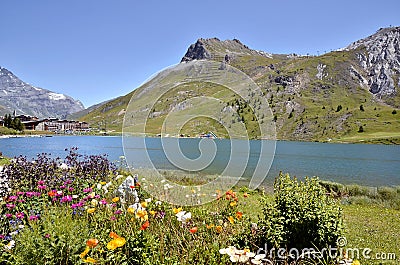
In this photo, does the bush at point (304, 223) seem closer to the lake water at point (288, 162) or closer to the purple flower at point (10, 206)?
the purple flower at point (10, 206)

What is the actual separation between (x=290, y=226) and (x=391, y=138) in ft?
485

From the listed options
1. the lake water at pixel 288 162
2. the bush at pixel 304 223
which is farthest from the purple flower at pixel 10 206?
the lake water at pixel 288 162

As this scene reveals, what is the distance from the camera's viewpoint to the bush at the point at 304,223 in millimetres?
4930

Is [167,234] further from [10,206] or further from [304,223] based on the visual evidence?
[10,206]

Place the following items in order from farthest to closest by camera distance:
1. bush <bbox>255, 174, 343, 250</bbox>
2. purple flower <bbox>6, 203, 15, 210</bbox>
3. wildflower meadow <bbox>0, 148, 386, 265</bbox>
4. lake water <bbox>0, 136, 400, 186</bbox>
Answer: lake water <bbox>0, 136, 400, 186</bbox>, purple flower <bbox>6, 203, 15, 210</bbox>, bush <bbox>255, 174, 343, 250</bbox>, wildflower meadow <bbox>0, 148, 386, 265</bbox>

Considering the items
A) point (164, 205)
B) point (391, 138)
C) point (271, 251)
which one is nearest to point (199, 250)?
point (271, 251)

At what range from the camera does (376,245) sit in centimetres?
721

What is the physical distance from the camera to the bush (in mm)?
4930

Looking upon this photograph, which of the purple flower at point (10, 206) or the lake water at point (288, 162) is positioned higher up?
the purple flower at point (10, 206)

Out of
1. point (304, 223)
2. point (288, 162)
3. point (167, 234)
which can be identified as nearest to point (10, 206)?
point (167, 234)

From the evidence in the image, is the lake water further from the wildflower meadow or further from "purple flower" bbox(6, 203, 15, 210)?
the wildflower meadow

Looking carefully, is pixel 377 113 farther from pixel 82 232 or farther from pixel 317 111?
Answer: pixel 82 232

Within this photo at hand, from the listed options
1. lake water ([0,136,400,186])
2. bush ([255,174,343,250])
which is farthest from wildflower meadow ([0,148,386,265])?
lake water ([0,136,400,186])

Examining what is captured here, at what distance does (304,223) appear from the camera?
16.3ft
